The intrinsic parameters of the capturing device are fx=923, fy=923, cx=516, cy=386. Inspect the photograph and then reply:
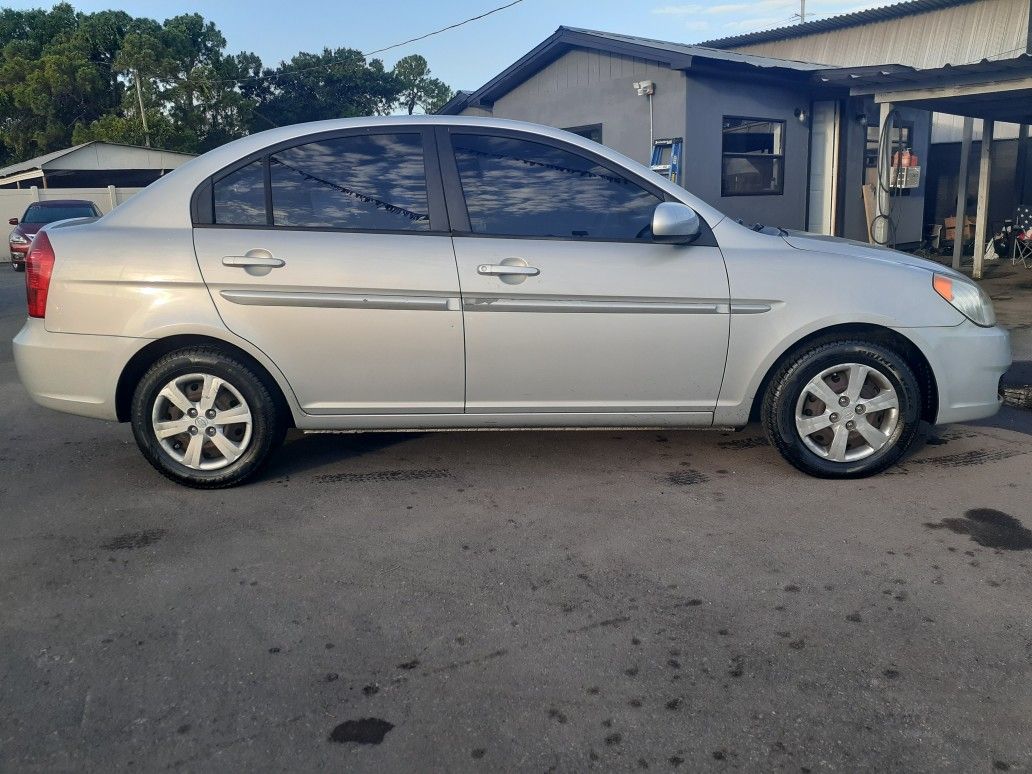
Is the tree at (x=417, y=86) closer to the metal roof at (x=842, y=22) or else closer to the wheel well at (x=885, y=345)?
the metal roof at (x=842, y=22)

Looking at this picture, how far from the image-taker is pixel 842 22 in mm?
25125

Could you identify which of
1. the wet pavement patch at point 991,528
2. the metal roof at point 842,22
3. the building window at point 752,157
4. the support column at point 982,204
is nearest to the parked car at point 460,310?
the wet pavement patch at point 991,528

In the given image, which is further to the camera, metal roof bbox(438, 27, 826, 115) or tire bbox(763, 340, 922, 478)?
metal roof bbox(438, 27, 826, 115)

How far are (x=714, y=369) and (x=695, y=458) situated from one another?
0.72m

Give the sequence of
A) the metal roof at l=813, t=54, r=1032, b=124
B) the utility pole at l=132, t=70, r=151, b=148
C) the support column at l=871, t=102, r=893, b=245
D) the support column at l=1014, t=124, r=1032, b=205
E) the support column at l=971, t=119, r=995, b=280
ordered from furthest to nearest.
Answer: the utility pole at l=132, t=70, r=151, b=148 < the support column at l=1014, t=124, r=1032, b=205 < the support column at l=871, t=102, r=893, b=245 < the support column at l=971, t=119, r=995, b=280 < the metal roof at l=813, t=54, r=1032, b=124

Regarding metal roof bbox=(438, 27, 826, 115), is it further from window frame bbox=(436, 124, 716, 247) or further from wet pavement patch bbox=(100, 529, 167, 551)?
wet pavement patch bbox=(100, 529, 167, 551)

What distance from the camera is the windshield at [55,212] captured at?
64.4ft

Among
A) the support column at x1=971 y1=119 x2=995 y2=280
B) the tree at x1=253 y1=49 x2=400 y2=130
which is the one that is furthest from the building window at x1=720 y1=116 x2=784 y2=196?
the tree at x1=253 y1=49 x2=400 y2=130

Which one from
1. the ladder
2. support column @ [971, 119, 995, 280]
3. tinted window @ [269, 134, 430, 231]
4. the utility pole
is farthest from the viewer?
the utility pole

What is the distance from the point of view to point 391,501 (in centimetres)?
444

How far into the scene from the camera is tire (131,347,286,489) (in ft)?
14.5

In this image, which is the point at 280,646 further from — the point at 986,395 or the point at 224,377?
the point at 986,395

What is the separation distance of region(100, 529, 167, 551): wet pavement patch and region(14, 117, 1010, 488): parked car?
500mm

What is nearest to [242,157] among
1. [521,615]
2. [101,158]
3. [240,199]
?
[240,199]
